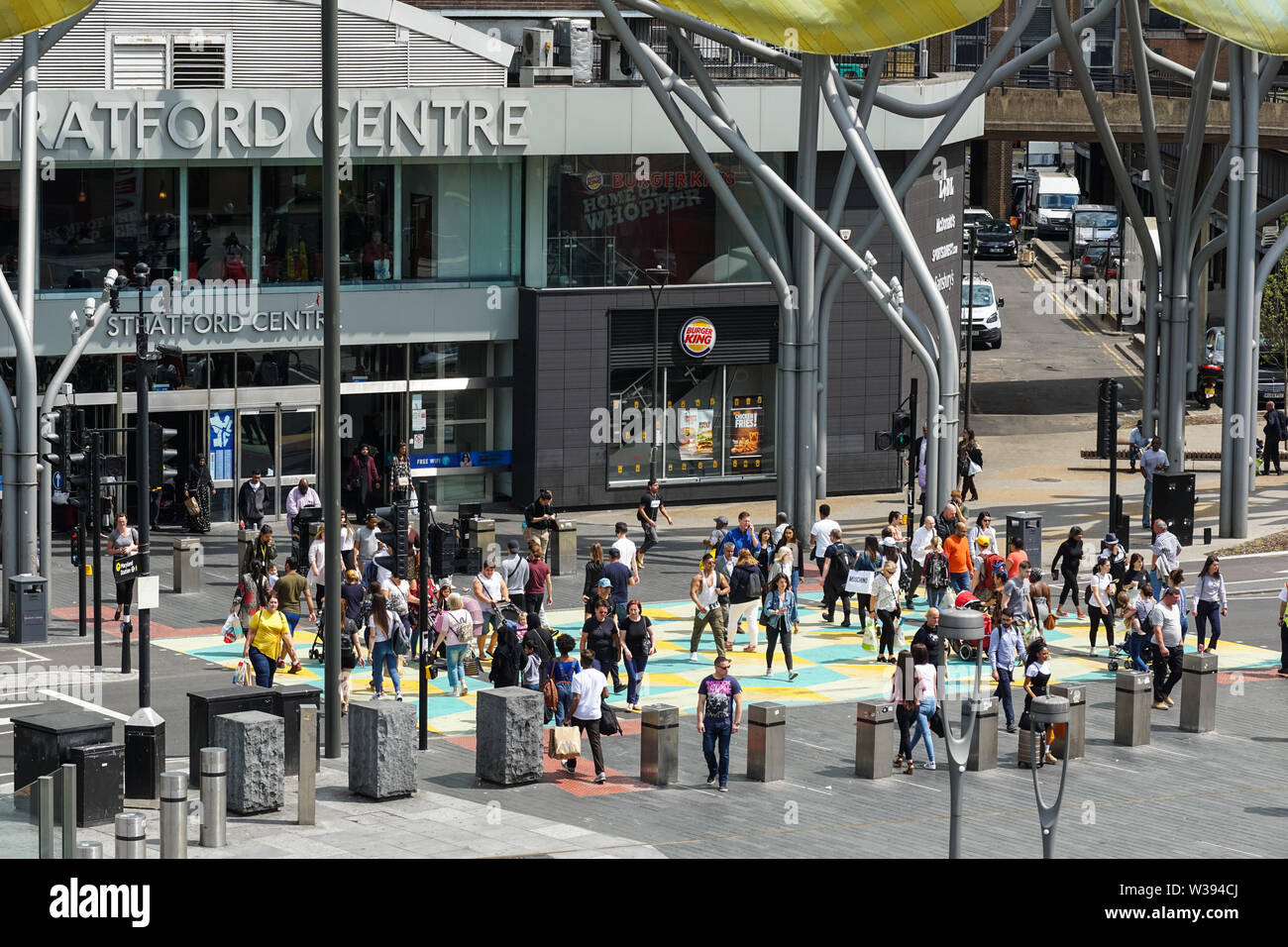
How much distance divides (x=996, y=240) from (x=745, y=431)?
153 ft

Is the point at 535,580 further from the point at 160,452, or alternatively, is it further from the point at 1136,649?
the point at 1136,649

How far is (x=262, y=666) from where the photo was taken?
2498 centimetres

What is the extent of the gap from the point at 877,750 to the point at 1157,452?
1910 centimetres

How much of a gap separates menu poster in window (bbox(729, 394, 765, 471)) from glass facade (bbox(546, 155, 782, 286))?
2.77m

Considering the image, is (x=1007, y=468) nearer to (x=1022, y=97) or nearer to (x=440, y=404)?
(x=440, y=404)

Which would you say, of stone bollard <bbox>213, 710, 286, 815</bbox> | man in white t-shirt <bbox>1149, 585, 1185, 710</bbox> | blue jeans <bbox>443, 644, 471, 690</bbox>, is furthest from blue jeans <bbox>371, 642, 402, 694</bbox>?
man in white t-shirt <bbox>1149, 585, 1185, 710</bbox>

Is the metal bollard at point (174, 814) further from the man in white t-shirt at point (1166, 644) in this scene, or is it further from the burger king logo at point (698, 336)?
the burger king logo at point (698, 336)

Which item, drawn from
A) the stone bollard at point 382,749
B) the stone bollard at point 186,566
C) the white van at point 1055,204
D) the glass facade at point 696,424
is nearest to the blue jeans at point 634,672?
the stone bollard at point 382,749

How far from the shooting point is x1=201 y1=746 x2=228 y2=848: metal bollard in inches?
738

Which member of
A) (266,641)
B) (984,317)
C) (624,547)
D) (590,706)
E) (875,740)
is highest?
(984,317)

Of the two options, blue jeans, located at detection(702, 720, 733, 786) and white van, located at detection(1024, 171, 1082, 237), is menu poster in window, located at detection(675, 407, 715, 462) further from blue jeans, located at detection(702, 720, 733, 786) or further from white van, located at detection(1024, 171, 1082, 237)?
white van, located at detection(1024, 171, 1082, 237)

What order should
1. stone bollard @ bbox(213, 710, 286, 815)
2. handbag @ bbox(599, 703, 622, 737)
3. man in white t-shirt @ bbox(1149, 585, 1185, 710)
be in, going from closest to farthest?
1. stone bollard @ bbox(213, 710, 286, 815)
2. handbag @ bbox(599, 703, 622, 737)
3. man in white t-shirt @ bbox(1149, 585, 1185, 710)

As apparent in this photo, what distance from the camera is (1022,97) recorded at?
64062 mm

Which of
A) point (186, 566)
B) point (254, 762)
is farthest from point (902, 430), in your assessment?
point (254, 762)
